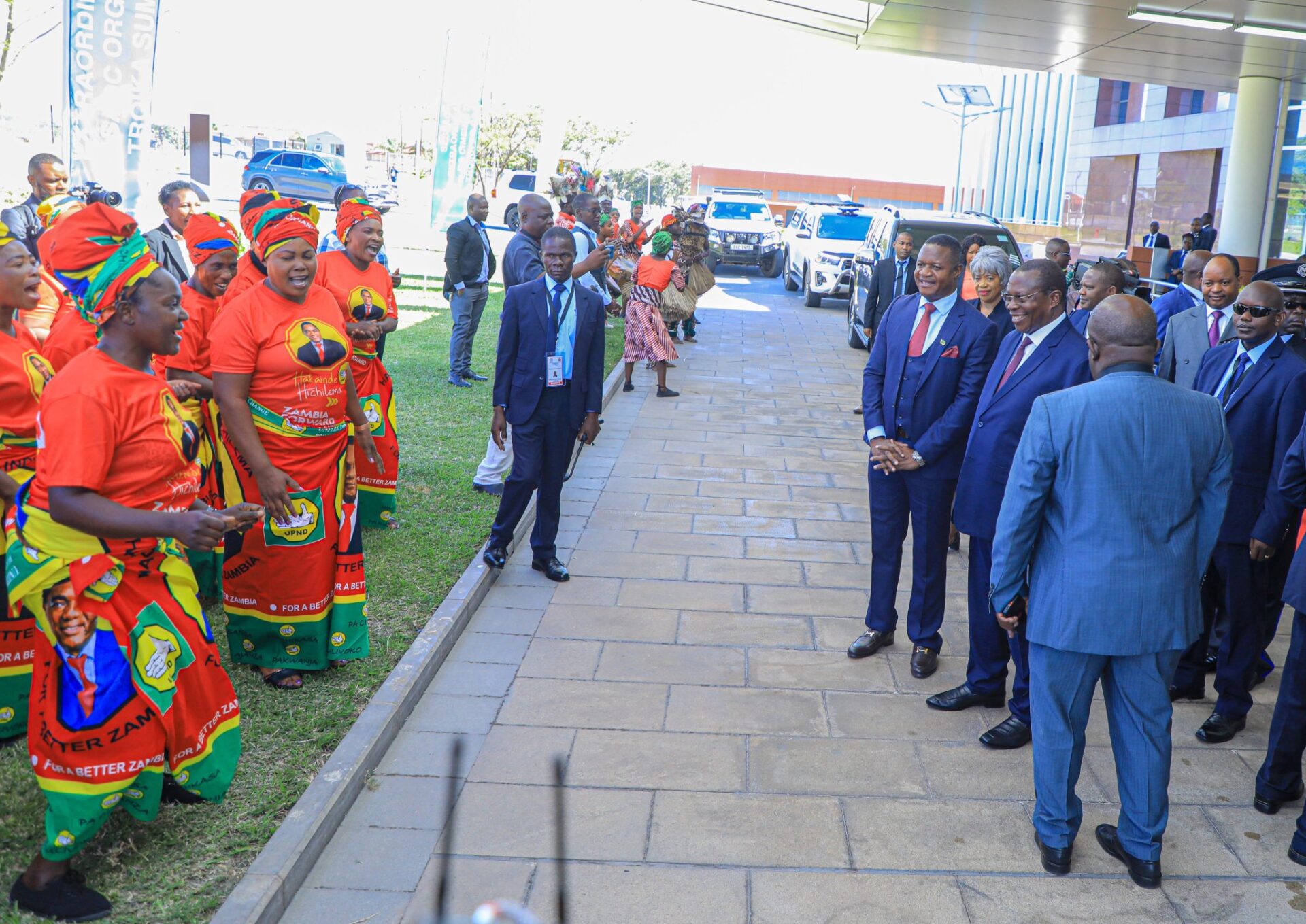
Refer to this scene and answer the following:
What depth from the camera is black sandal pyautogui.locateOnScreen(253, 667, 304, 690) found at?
488 cm

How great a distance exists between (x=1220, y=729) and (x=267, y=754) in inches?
157

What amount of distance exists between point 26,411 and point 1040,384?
3.92m

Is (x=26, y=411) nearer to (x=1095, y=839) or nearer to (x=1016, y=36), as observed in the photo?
(x=1095, y=839)

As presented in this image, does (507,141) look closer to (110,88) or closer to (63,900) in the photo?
(110,88)

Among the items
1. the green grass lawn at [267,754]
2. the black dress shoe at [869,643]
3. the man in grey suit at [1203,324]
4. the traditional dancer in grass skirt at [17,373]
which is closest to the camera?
the green grass lawn at [267,754]

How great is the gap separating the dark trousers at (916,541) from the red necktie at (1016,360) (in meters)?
0.67

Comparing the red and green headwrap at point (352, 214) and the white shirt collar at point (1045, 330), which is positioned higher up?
the red and green headwrap at point (352, 214)

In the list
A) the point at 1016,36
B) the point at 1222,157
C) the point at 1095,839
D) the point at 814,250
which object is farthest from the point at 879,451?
the point at 1222,157

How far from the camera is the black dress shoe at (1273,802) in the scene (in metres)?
4.20

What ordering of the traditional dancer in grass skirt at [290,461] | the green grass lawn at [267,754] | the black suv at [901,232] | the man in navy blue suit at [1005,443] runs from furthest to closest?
the black suv at [901,232], the man in navy blue suit at [1005,443], the traditional dancer in grass skirt at [290,461], the green grass lawn at [267,754]

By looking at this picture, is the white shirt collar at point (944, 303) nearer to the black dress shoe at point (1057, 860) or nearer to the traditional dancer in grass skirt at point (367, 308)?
the black dress shoe at point (1057, 860)

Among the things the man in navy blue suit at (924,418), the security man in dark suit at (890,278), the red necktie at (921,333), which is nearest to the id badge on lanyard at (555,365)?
the man in navy blue suit at (924,418)

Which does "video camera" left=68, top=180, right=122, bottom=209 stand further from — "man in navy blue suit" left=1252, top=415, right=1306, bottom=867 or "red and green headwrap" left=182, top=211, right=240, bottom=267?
"man in navy blue suit" left=1252, top=415, right=1306, bottom=867

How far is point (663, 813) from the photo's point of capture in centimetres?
410
